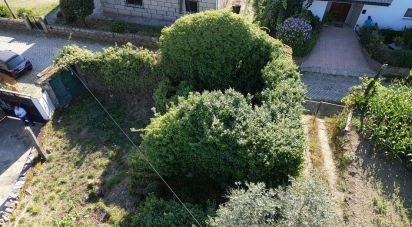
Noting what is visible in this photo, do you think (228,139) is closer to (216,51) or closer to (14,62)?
(216,51)

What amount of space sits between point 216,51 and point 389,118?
806 cm

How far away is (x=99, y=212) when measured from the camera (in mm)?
12891

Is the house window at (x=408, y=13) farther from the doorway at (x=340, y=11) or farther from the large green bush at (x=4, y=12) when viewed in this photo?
the large green bush at (x=4, y=12)

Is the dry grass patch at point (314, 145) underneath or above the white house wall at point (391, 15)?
underneath

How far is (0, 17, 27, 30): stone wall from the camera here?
23286 millimetres

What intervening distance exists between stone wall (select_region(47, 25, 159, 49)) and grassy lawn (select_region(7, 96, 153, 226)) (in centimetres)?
527

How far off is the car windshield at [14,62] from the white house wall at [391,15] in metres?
21.9

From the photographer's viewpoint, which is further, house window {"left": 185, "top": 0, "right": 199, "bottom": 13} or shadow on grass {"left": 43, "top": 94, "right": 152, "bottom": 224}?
house window {"left": 185, "top": 0, "right": 199, "bottom": 13}

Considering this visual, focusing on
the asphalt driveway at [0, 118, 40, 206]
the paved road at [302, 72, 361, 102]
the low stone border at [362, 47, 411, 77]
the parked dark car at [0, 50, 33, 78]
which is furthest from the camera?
the low stone border at [362, 47, 411, 77]

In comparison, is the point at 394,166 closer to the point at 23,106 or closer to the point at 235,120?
the point at 235,120

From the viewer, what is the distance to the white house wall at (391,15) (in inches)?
817

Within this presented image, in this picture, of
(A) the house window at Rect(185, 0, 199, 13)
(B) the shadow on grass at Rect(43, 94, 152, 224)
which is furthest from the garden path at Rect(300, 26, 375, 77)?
(B) the shadow on grass at Rect(43, 94, 152, 224)

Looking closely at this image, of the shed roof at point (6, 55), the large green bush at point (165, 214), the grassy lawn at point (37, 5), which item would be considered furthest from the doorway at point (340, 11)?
the grassy lawn at point (37, 5)

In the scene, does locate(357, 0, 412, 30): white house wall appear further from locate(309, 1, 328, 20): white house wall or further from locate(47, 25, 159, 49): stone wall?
locate(47, 25, 159, 49): stone wall
